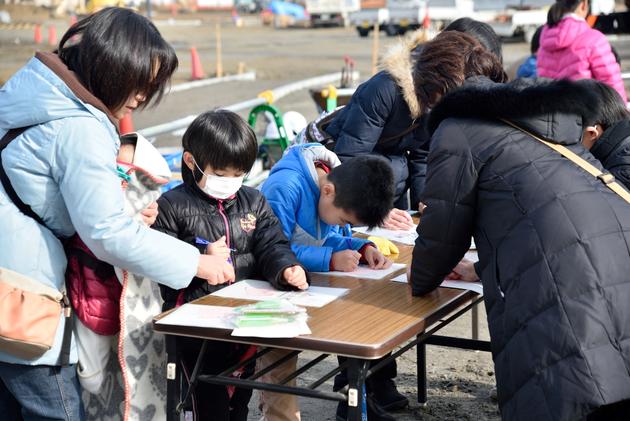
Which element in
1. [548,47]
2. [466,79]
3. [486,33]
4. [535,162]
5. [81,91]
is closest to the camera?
[81,91]

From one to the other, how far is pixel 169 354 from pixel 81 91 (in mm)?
826

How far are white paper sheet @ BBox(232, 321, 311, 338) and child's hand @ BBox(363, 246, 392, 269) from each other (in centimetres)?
88

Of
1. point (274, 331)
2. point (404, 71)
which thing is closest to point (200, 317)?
point (274, 331)

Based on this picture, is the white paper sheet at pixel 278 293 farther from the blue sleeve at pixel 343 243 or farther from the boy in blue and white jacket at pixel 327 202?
the blue sleeve at pixel 343 243

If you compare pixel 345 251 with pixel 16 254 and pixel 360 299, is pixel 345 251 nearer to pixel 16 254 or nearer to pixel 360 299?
pixel 360 299

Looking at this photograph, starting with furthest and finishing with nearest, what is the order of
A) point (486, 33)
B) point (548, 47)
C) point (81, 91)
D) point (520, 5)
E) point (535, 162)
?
1. point (520, 5)
2. point (548, 47)
3. point (486, 33)
4. point (535, 162)
5. point (81, 91)

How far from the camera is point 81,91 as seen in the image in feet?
8.00

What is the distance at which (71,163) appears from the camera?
2404mm

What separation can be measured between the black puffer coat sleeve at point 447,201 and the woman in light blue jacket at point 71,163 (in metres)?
0.79

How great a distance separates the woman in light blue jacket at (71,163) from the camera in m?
2.42

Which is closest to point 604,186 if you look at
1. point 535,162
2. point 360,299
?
point 535,162

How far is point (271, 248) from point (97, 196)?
87 centimetres

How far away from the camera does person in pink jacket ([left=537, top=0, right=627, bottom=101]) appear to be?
24.2 ft

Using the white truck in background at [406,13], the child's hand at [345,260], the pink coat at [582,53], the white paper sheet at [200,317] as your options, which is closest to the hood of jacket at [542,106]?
the child's hand at [345,260]
